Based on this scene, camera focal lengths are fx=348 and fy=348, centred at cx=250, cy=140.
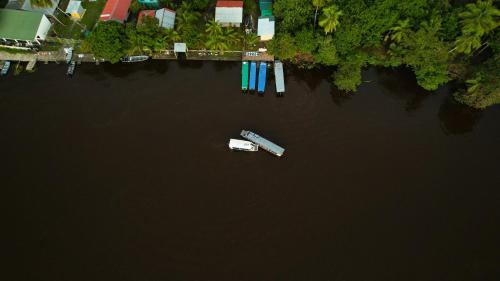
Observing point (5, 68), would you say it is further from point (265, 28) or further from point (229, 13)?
point (265, 28)

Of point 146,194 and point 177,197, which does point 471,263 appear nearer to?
point 177,197

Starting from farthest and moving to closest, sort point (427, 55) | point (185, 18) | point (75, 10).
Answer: point (75, 10)
point (185, 18)
point (427, 55)

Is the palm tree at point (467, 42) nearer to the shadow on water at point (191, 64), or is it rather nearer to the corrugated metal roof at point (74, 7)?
the shadow on water at point (191, 64)

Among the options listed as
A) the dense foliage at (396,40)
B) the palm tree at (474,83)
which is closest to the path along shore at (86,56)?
the dense foliage at (396,40)

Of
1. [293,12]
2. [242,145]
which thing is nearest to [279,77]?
[293,12]

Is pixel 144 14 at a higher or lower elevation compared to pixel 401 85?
higher

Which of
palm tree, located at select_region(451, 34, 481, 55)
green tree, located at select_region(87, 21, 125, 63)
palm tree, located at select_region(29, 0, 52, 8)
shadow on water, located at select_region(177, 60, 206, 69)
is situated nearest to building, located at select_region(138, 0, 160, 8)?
green tree, located at select_region(87, 21, 125, 63)

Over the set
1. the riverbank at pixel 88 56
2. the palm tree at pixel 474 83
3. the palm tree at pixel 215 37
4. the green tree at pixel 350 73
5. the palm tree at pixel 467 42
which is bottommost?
the palm tree at pixel 474 83
